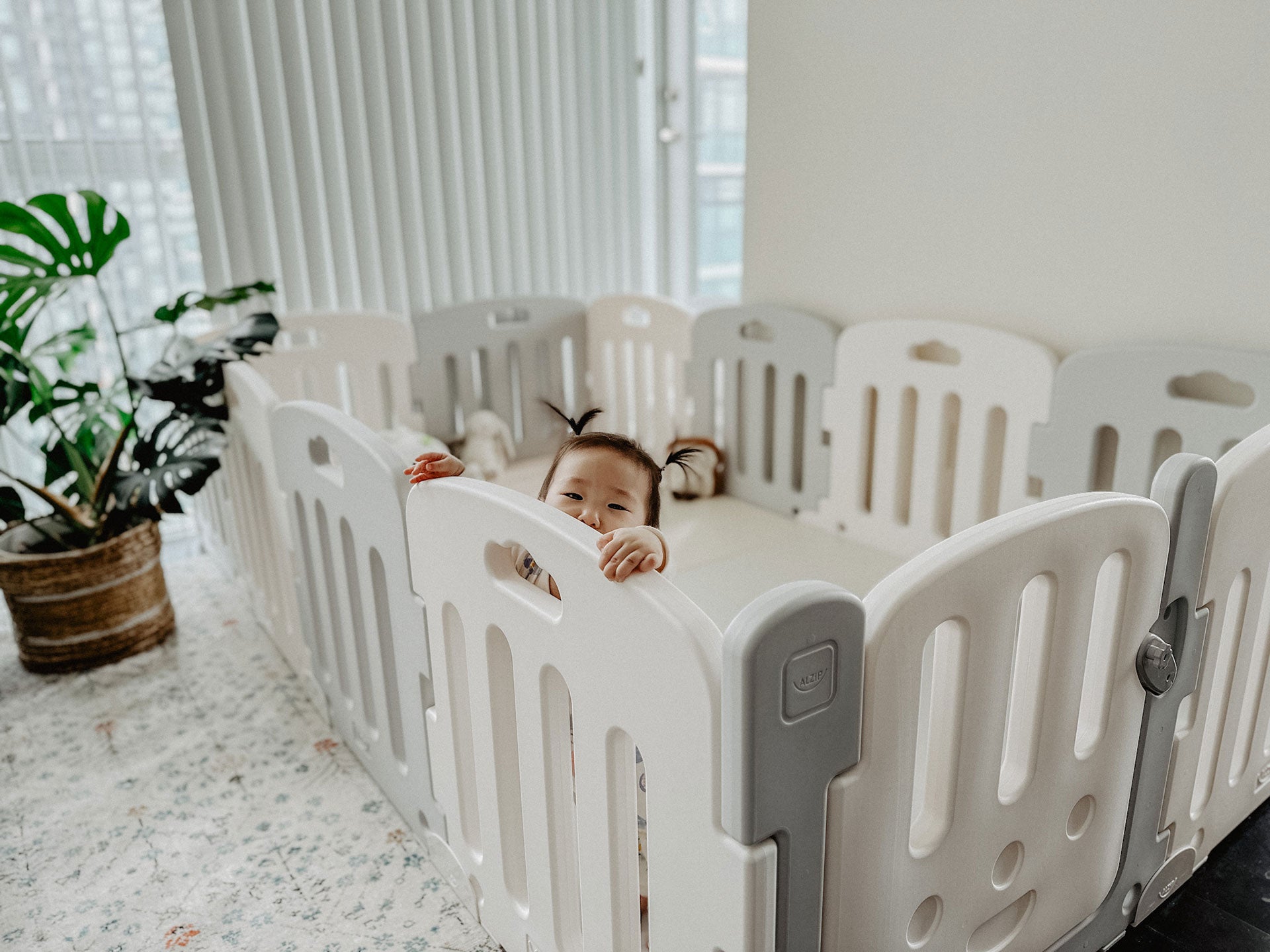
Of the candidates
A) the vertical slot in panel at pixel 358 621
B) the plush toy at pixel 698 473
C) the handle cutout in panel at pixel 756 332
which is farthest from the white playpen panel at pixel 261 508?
the handle cutout in panel at pixel 756 332

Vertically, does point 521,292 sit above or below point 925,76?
below

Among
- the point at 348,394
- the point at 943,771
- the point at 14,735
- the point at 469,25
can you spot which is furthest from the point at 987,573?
the point at 469,25

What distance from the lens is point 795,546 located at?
1.62 metres

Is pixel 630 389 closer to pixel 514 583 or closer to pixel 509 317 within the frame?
pixel 509 317

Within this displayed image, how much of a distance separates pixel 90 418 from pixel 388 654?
885 millimetres

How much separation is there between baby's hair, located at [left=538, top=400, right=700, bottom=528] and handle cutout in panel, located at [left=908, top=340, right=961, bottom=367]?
0.64m

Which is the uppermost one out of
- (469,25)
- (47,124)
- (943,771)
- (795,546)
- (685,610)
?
(469,25)

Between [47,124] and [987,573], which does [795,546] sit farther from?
[47,124]

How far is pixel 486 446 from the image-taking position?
6.42ft

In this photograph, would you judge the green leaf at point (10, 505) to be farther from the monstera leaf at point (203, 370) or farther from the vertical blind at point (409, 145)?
the vertical blind at point (409, 145)

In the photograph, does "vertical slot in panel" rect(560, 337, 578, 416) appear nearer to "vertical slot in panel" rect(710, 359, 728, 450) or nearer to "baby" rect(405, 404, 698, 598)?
"vertical slot in panel" rect(710, 359, 728, 450)

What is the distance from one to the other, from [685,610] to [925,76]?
1.20 m

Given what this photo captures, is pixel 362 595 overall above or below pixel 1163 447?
below

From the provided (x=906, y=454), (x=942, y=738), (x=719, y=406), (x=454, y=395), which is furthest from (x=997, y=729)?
(x=454, y=395)
